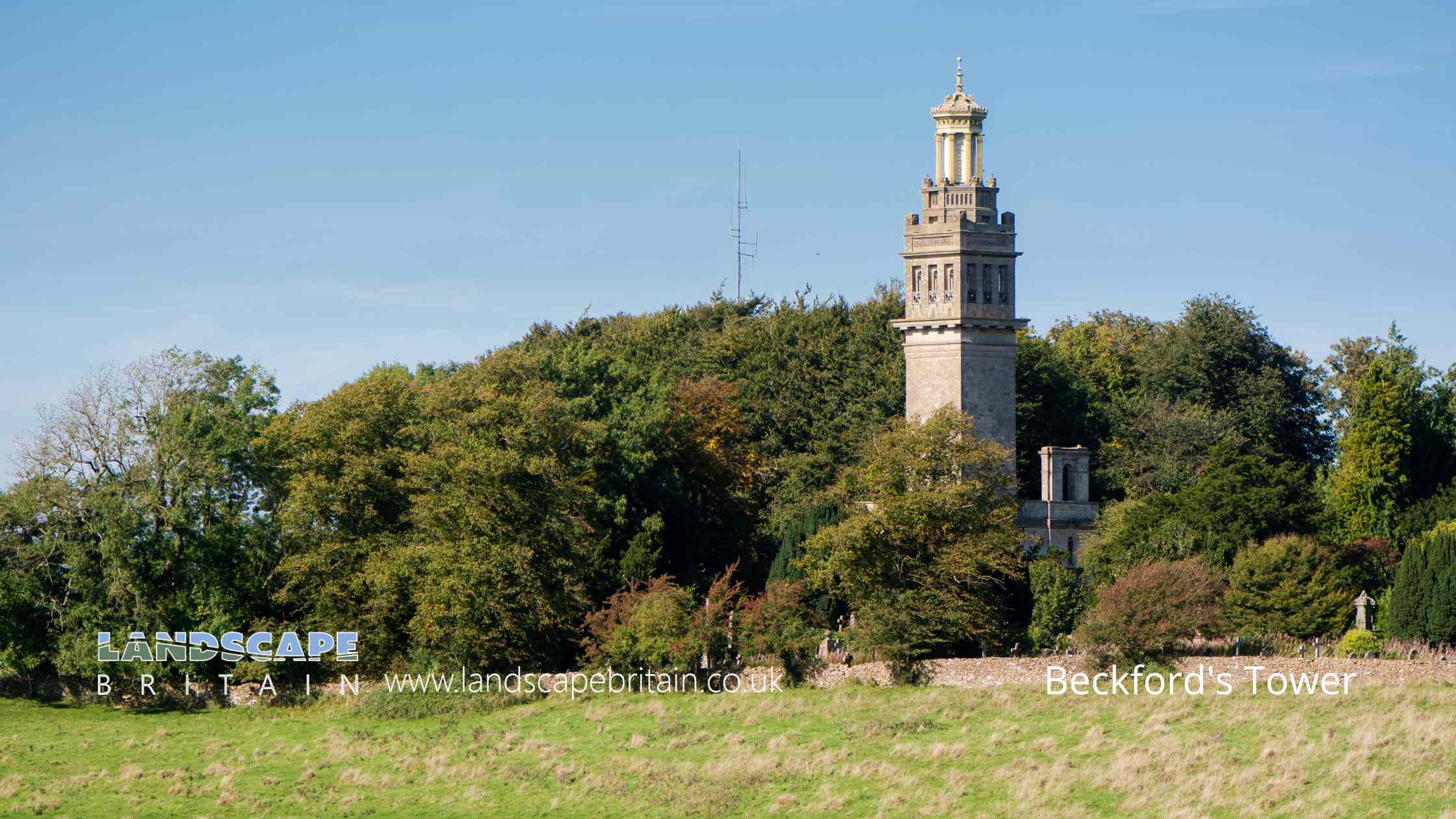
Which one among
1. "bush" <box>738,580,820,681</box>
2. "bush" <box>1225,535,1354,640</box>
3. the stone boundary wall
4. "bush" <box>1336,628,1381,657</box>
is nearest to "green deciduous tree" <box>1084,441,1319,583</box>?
"bush" <box>1225,535,1354,640</box>

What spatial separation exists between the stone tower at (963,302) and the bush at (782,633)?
1127cm

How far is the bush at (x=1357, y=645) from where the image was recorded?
51.8 m

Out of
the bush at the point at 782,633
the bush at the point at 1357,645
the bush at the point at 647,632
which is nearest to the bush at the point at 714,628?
the bush at the point at 647,632

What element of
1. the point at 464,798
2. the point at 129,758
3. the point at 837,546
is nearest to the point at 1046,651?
the point at 837,546

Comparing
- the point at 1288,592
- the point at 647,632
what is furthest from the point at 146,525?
the point at 1288,592

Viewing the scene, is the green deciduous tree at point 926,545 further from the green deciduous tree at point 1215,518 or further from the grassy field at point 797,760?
the green deciduous tree at point 1215,518

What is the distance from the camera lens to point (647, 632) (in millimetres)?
52469

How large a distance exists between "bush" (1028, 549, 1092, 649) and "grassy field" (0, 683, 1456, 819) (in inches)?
167

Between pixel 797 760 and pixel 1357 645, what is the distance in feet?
57.0

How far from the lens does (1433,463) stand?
2879 inches

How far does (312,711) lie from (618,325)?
1555 inches

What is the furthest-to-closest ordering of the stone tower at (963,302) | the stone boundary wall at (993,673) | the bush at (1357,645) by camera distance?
the stone tower at (963,302), the bush at (1357,645), the stone boundary wall at (993,673)

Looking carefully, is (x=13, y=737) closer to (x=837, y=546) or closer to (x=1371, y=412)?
(x=837, y=546)

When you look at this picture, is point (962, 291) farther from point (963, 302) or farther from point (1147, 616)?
point (1147, 616)
